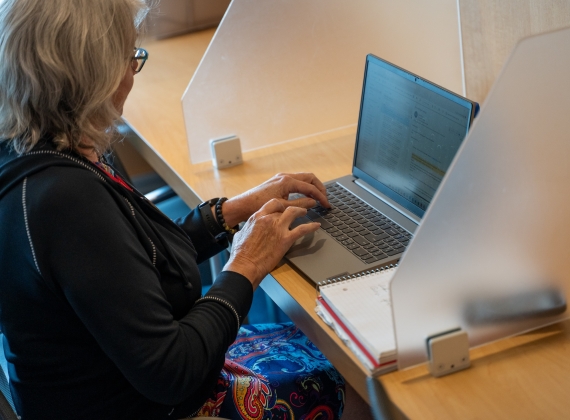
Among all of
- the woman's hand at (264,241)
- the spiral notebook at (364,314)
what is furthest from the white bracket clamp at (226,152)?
the spiral notebook at (364,314)

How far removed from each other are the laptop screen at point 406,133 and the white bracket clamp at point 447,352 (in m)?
0.37

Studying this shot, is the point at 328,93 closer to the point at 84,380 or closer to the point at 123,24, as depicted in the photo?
the point at 123,24

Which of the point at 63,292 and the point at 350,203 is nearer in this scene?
the point at 63,292

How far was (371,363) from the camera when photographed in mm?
864

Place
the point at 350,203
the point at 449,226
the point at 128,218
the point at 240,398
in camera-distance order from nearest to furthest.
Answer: the point at 449,226, the point at 128,218, the point at 240,398, the point at 350,203

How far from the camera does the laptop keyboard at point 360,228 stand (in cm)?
113

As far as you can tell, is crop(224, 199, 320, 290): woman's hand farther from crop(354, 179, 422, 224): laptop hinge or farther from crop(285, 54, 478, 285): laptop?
crop(354, 179, 422, 224): laptop hinge

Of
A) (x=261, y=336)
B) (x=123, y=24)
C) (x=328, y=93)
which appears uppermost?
(x=123, y=24)

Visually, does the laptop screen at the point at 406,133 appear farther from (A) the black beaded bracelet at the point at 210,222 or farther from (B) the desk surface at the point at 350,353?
(A) the black beaded bracelet at the point at 210,222

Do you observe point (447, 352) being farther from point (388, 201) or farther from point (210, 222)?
point (210, 222)

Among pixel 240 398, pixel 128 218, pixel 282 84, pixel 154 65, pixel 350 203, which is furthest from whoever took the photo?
pixel 154 65

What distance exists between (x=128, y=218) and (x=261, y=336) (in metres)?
0.54

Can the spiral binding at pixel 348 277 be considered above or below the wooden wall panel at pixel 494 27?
below

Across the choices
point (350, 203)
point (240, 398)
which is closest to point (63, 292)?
point (240, 398)
